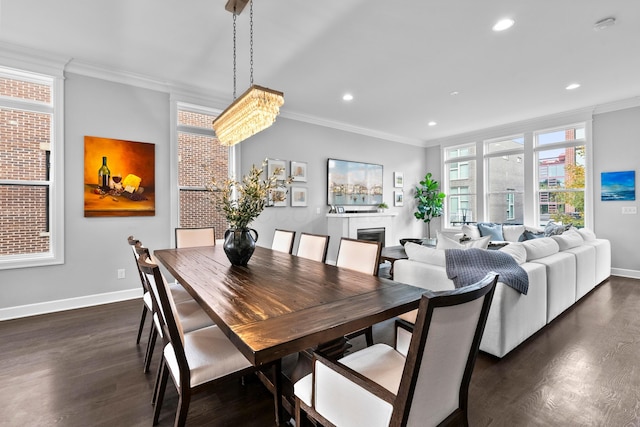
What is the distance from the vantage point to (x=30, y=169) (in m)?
3.34

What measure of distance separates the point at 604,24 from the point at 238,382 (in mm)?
4348

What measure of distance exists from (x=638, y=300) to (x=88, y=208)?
22.1ft

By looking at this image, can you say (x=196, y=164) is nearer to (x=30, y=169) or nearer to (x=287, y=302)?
(x=30, y=169)

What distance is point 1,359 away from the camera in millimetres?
2326

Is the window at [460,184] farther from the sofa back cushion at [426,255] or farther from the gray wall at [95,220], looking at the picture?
the gray wall at [95,220]

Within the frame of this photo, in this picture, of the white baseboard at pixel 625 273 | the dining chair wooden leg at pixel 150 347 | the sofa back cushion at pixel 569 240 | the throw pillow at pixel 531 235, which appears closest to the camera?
the dining chair wooden leg at pixel 150 347

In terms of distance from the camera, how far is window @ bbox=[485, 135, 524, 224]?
19.9 feet

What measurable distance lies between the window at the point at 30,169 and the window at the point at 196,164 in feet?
4.32

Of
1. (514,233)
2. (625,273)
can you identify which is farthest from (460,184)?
(625,273)

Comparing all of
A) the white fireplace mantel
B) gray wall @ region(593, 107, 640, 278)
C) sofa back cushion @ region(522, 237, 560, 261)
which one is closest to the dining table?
sofa back cushion @ region(522, 237, 560, 261)

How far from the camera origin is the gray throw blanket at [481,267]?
2302mm

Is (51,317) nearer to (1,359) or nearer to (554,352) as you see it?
(1,359)

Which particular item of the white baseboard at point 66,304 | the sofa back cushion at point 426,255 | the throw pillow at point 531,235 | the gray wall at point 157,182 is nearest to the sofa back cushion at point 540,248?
the sofa back cushion at point 426,255

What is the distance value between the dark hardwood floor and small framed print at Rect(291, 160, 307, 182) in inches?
122
